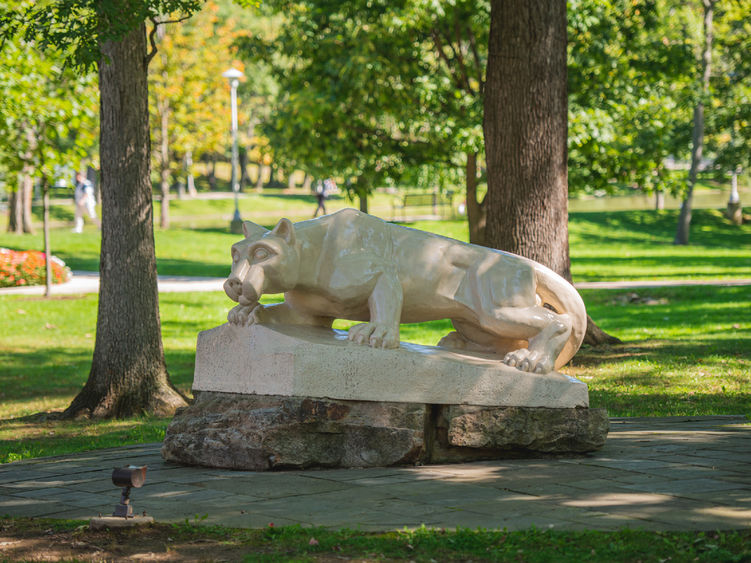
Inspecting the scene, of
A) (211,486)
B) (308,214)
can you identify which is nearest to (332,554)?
(211,486)

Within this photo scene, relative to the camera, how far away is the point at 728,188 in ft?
192

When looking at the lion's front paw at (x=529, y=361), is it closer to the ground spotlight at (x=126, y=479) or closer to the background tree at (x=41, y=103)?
the ground spotlight at (x=126, y=479)

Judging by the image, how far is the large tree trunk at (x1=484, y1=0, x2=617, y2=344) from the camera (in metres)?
11.6

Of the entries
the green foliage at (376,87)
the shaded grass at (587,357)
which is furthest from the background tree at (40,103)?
the green foliage at (376,87)

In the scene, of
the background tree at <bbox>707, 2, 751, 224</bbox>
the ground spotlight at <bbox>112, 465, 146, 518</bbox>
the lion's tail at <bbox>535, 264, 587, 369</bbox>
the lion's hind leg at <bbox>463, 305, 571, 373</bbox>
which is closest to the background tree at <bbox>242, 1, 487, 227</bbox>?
the lion's tail at <bbox>535, 264, 587, 369</bbox>

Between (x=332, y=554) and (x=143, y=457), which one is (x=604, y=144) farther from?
(x=332, y=554)

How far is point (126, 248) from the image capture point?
10.4 metres

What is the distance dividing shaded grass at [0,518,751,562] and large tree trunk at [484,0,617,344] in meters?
7.38

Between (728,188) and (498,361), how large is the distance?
56.0m

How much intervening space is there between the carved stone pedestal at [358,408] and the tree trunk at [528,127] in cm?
503

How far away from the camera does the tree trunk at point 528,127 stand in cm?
1162

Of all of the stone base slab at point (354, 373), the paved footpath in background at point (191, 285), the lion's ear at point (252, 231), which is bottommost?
the paved footpath in background at point (191, 285)

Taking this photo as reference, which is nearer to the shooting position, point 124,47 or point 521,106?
point 124,47

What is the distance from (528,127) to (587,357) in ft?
10.7
